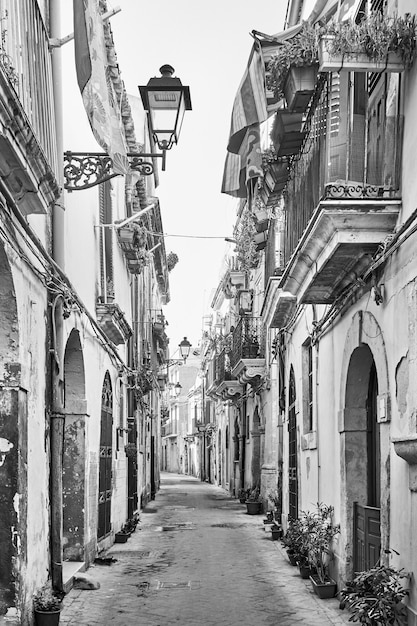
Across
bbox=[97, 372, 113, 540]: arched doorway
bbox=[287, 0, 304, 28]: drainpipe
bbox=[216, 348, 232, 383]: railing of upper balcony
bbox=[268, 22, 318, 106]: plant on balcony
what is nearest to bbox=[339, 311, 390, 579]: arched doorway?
bbox=[268, 22, 318, 106]: plant on balcony

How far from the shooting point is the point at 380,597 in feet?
21.3

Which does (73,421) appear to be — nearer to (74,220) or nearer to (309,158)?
(74,220)

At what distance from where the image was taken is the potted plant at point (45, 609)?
7.79m

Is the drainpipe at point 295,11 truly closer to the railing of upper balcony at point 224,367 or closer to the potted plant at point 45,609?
the potted plant at point 45,609

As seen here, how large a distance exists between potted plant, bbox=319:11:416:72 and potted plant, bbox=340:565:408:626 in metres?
3.93

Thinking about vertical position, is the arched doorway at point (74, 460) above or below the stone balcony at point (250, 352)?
below

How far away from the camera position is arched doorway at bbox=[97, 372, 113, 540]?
1368 centimetres

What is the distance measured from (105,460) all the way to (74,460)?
2695 mm

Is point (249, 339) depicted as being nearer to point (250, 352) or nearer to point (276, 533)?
point (250, 352)

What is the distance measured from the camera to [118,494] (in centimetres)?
1656

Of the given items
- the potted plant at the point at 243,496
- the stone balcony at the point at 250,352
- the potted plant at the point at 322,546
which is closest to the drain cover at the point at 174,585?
the potted plant at the point at 322,546

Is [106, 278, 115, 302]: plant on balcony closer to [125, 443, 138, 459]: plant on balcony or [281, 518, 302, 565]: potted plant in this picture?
[281, 518, 302, 565]: potted plant

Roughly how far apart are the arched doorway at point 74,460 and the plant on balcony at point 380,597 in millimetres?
5509

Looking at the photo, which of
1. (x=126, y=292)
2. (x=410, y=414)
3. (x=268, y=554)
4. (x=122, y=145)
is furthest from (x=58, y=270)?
(x=126, y=292)
